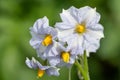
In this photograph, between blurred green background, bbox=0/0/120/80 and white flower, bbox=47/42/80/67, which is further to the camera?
blurred green background, bbox=0/0/120/80

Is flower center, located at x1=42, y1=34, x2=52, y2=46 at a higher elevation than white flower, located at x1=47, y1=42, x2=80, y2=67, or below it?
higher

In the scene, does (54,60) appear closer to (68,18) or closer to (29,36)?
(68,18)

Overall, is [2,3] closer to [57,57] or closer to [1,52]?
[1,52]

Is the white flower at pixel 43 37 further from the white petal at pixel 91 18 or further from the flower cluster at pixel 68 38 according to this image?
the white petal at pixel 91 18

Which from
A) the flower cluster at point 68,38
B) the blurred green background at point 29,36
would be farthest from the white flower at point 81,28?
the blurred green background at point 29,36

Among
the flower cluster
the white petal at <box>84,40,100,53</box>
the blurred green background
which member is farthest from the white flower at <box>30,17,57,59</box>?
the blurred green background

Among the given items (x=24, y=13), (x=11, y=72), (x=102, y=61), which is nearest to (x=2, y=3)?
(x=24, y=13)

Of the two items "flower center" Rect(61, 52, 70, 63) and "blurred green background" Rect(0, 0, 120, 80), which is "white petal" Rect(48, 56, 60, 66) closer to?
→ "flower center" Rect(61, 52, 70, 63)
